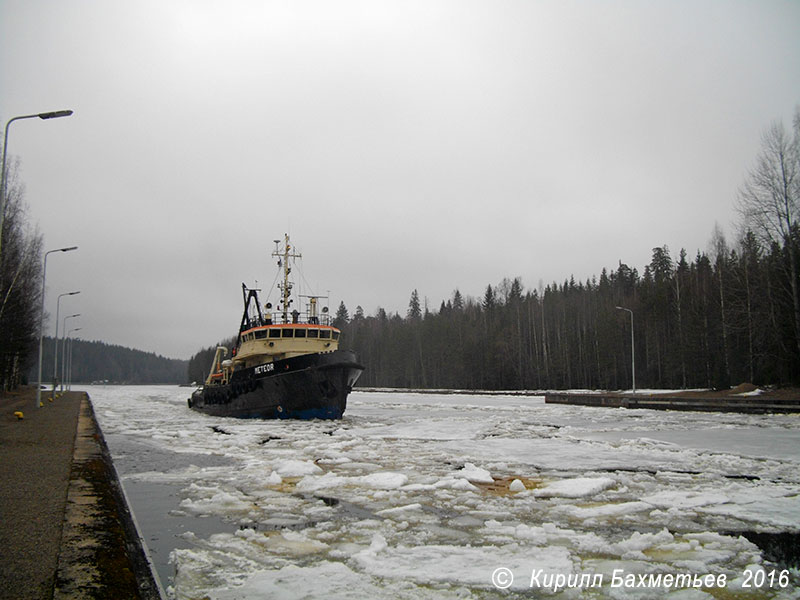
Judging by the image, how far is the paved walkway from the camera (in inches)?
121

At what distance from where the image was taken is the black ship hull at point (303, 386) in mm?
21656

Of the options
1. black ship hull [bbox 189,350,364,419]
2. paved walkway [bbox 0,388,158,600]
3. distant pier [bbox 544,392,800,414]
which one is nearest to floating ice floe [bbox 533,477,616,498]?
paved walkway [bbox 0,388,158,600]

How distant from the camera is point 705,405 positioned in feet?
85.7

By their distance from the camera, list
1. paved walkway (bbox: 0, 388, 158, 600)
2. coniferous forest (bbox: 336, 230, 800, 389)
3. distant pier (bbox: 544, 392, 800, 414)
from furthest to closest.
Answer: coniferous forest (bbox: 336, 230, 800, 389) < distant pier (bbox: 544, 392, 800, 414) < paved walkway (bbox: 0, 388, 158, 600)

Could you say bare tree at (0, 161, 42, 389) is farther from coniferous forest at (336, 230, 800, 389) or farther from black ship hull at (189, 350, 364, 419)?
coniferous forest at (336, 230, 800, 389)

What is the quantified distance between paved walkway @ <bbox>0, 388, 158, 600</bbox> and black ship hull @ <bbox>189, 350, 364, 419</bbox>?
1375cm

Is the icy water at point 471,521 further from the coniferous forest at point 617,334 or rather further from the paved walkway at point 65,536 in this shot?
the coniferous forest at point 617,334

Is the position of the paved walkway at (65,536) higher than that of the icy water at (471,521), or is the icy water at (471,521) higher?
the paved walkway at (65,536)

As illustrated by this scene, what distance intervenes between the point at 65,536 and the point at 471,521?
12.0ft

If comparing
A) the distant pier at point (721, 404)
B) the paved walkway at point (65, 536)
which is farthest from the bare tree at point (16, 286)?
the distant pier at point (721, 404)

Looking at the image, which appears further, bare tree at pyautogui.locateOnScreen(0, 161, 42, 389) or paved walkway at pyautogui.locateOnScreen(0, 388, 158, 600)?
bare tree at pyautogui.locateOnScreen(0, 161, 42, 389)

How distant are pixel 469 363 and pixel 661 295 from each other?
26.2m

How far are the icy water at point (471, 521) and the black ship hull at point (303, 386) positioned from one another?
9.79 metres

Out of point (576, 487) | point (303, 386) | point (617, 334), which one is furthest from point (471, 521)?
point (617, 334)
